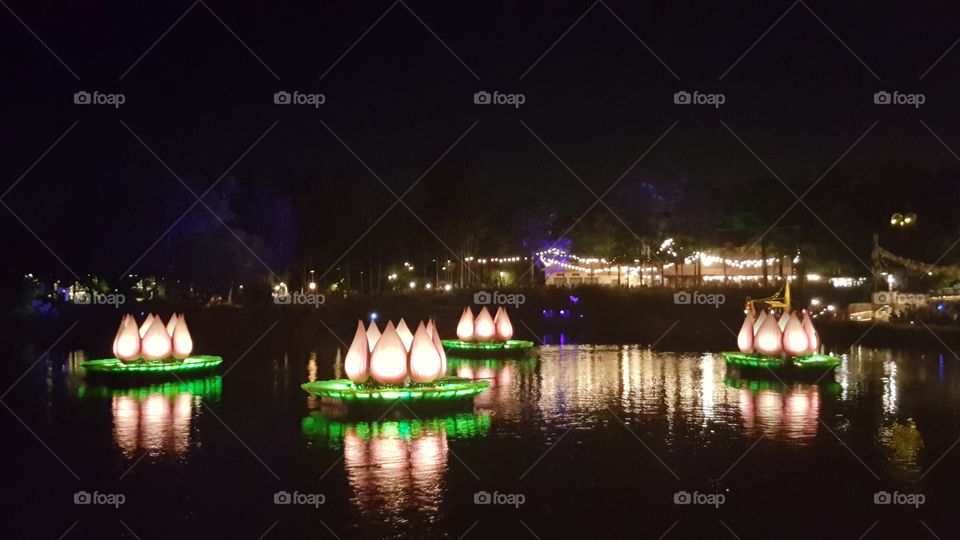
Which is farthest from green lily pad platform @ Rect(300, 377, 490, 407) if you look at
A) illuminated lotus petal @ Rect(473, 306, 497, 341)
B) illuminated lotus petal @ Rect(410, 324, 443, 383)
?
illuminated lotus petal @ Rect(473, 306, 497, 341)

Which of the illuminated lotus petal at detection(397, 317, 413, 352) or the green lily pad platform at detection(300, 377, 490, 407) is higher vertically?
the illuminated lotus petal at detection(397, 317, 413, 352)

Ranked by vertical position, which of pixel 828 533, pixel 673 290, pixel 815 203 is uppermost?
pixel 815 203

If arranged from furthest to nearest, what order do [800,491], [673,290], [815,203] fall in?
[815,203]
[673,290]
[800,491]

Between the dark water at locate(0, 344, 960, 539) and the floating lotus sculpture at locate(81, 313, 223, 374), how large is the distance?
81 cm

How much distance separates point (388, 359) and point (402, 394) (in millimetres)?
589

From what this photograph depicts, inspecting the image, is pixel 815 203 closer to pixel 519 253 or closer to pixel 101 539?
pixel 519 253

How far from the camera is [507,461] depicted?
11352 mm

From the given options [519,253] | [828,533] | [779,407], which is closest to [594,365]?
[779,407]

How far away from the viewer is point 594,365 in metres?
22.0

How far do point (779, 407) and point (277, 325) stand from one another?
24.0 m

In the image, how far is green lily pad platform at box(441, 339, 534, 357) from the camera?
24406 millimetres

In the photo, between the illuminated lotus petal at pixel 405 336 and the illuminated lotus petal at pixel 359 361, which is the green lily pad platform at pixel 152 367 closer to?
the illuminated lotus petal at pixel 359 361

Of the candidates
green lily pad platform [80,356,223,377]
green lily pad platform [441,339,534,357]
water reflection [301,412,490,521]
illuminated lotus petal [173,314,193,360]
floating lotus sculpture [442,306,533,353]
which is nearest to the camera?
water reflection [301,412,490,521]

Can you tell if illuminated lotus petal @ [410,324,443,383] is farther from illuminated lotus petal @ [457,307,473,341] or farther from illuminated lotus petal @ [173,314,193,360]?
illuminated lotus petal @ [457,307,473,341]
